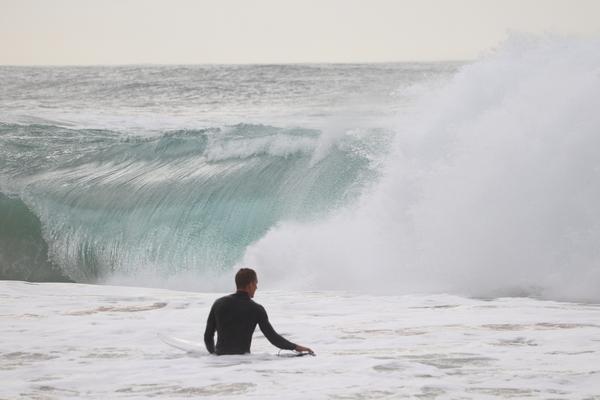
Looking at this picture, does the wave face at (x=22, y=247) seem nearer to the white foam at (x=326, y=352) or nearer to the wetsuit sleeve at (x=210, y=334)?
the white foam at (x=326, y=352)

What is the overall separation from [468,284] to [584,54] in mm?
3607

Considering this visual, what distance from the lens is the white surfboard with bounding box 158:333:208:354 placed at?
268 inches

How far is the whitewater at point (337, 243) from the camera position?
6.12m

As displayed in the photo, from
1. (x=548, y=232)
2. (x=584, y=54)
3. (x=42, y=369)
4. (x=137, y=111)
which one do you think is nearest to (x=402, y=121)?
(x=584, y=54)

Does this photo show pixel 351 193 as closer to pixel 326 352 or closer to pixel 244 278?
pixel 326 352

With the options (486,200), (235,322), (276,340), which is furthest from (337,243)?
Answer: (276,340)

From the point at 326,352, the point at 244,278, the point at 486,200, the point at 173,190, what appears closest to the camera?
the point at 244,278

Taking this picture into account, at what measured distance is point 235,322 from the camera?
21.4 ft

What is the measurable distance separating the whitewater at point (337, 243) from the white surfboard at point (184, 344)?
0.10 meters

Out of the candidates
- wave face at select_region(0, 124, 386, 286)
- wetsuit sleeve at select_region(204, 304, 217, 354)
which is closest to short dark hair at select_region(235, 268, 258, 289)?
wetsuit sleeve at select_region(204, 304, 217, 354)

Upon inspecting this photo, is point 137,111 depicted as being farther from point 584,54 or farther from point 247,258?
point 584,54

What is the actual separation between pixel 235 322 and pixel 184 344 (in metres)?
0.68

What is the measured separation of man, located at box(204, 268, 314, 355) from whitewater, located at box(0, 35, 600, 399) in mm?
117

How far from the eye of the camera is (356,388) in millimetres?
5566
